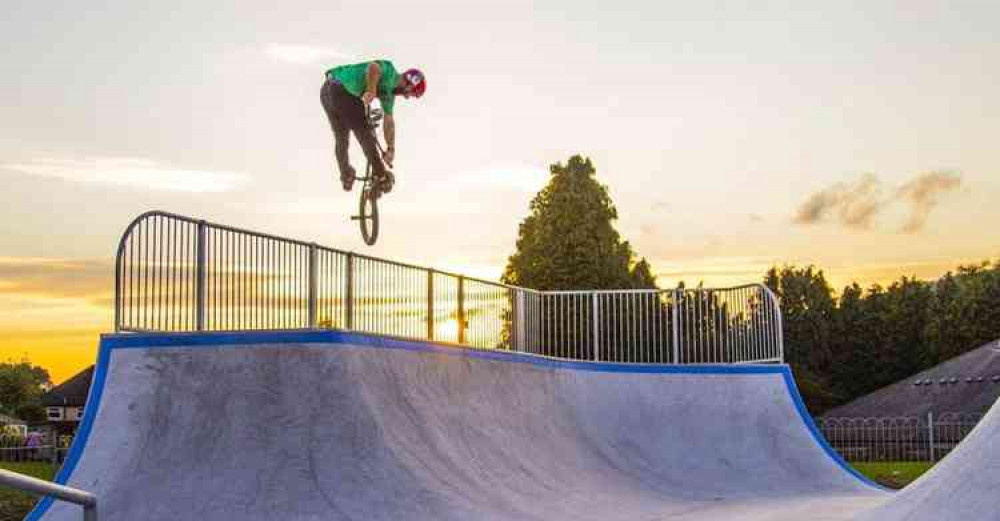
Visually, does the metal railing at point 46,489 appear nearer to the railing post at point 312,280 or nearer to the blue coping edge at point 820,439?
the railing post at point 312,280

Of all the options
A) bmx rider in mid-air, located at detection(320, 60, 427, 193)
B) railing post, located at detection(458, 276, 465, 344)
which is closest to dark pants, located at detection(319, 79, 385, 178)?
bmx rider in mid-air, located at detection(320, 60, 427, 193)

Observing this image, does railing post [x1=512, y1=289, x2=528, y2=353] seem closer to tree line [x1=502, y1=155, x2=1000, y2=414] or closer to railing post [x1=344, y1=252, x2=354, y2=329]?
railing post [x1=344, y1=252, x2=354, y2=329]

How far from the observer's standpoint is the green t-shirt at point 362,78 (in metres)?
14.5

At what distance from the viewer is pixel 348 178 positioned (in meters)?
15.5

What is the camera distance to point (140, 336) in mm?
13203

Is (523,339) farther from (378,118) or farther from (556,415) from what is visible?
(378,118)

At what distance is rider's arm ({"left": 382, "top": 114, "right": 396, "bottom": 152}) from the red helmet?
1.53 feet

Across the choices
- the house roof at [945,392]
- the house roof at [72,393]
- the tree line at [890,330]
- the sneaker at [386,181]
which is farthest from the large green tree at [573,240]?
the sneaker at [386,181]

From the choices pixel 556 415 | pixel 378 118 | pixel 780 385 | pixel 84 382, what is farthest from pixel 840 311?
pixel 378 118

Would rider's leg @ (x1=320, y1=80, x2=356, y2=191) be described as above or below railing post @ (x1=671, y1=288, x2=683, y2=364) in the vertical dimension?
above

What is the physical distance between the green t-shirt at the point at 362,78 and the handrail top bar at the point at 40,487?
27.4 feet

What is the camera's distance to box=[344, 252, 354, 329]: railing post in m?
14.9

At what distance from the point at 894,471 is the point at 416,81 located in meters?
19.3

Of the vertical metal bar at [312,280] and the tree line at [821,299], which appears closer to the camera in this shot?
the vertical metal bar at [312,280]
